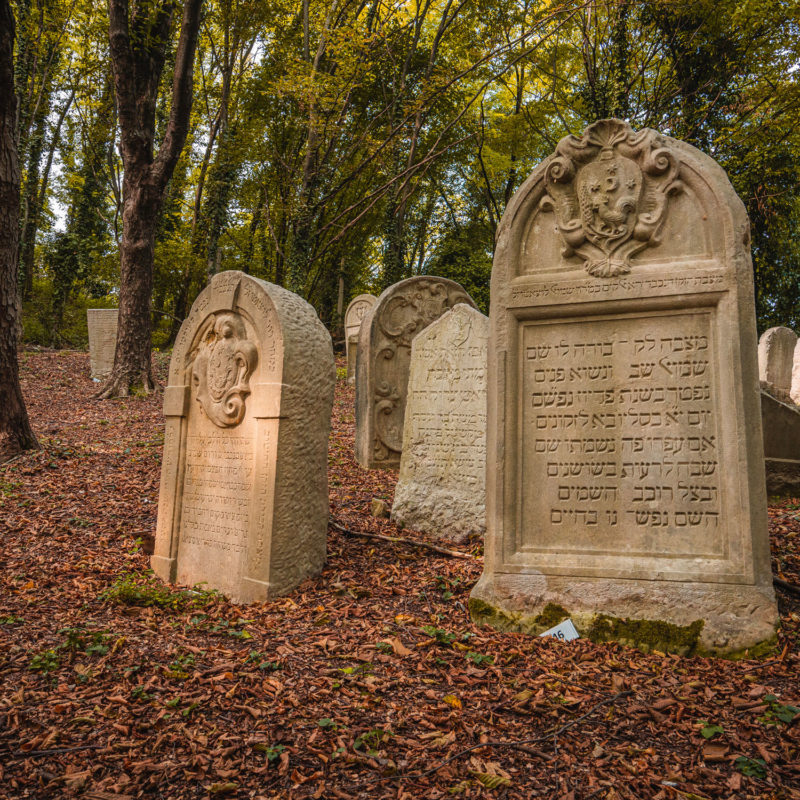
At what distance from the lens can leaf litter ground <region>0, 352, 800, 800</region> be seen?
222 cm

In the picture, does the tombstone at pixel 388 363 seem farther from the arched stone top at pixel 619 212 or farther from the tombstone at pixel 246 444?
the arched stone top at pixel 619 212

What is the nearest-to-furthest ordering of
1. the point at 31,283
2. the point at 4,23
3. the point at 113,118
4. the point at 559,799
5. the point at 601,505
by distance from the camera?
the point at 559,799
the point at 601,505
the point at 4,23
the point at 113,118
the point at 31,283

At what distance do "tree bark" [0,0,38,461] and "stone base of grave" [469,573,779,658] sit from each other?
246 inches

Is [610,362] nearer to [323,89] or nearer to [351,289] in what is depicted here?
[323,89]

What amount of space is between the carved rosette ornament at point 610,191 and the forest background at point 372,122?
311 inches

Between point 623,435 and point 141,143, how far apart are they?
33.9 feet

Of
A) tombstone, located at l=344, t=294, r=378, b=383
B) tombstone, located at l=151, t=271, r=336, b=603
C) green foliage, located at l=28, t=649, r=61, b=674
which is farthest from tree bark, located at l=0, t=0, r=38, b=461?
tombstone, located at l=344, t=294, r=378, b=383

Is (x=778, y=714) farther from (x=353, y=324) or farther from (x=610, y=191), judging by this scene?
(x=353, y=324)

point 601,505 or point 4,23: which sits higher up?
point 4,23

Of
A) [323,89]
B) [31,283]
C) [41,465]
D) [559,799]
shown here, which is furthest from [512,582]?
[31,283]

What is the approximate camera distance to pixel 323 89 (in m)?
12.5

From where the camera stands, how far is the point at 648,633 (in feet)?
11.0

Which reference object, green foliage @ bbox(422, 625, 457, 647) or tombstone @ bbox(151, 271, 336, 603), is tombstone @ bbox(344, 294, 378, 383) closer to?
tombstone @ bbox(151, 271, 336, 603)

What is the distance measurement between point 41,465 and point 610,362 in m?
6.63
